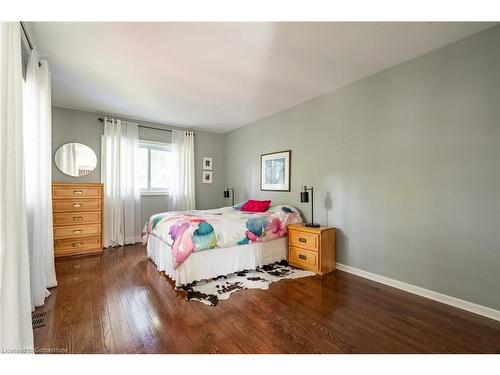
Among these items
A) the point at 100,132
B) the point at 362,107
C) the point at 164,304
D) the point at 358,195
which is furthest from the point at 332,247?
the point at 100,132

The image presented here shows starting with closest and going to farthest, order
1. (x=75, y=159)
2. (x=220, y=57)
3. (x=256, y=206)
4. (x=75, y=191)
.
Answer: (x=220, y=57) → (x=75, y=191) → (x=256, y=206) → (x=75, y=159)

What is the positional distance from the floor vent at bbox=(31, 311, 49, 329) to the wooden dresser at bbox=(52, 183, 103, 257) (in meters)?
1.92

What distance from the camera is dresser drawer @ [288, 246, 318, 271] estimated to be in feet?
9.67

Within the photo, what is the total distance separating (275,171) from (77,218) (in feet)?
10.9

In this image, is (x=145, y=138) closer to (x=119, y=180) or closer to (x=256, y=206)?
(x=119, y=180)

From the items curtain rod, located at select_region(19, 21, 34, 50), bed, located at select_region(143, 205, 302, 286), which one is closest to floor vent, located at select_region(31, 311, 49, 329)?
bed, located at select_region(143, 205, 302, 286)

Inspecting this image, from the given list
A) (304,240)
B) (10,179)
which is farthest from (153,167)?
(10,179)

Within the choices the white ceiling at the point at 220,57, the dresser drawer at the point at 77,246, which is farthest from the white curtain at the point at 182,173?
the dresser drawer at the point at 77,246

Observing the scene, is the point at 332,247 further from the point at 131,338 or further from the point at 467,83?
the point at 131,338

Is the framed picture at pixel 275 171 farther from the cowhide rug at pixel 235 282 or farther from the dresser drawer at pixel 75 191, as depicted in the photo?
the dresser drawer at pixel 75 191

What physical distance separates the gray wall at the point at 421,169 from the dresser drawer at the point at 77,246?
356cm

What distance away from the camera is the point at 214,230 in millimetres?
2738

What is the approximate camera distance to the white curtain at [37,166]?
2.10m
